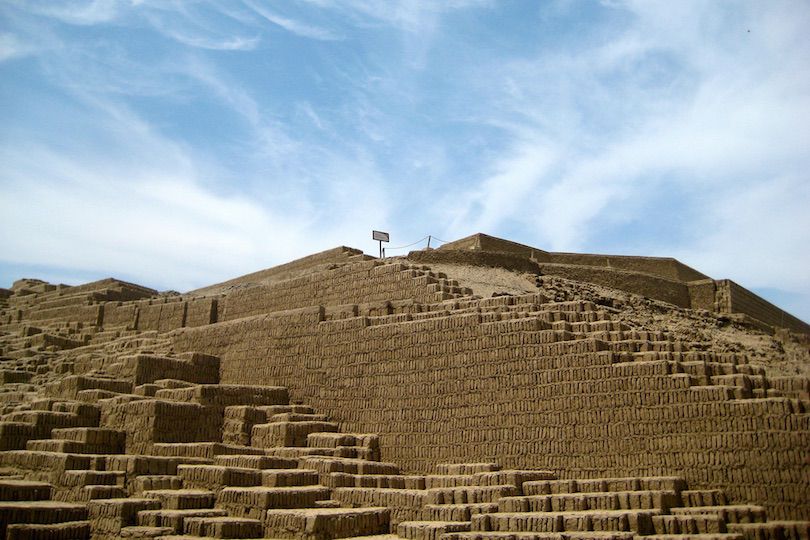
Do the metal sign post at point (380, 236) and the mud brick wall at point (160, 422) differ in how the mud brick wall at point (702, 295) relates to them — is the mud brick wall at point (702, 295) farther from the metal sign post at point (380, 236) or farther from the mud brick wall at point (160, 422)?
the mud brick wall at point (160, 422)

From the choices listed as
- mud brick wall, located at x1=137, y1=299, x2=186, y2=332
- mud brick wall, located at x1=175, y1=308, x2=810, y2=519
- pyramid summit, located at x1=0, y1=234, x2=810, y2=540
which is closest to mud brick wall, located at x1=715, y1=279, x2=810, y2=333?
pyramid summit, located at x1=0, y1=234, x2=810, y2=540

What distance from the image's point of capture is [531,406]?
12609 mm

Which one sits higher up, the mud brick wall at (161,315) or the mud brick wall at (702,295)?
the mud brick wall at (702,295)

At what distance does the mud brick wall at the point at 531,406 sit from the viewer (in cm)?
1030

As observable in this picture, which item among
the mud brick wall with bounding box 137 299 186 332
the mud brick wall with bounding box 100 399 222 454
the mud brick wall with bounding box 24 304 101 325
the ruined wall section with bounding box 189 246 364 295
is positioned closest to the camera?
the mud brick wall with bounding box 100 399 222 454

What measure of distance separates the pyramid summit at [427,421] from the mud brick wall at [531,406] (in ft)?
0.10

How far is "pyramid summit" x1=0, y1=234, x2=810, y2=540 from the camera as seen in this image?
10156 millimetres

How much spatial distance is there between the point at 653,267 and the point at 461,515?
50.2ft

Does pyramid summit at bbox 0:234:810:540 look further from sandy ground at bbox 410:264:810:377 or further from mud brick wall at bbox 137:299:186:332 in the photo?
mud brick wall at bbox 137:299:186:332

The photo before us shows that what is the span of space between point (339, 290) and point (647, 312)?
24.1ft

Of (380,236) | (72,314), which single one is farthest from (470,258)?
(72,314)

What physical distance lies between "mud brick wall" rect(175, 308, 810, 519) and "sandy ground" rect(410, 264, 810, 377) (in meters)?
3.38

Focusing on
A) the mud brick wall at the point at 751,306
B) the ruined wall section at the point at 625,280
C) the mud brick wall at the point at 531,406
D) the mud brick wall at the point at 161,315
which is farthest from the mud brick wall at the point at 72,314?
the mud brick wall at the point at 751,306

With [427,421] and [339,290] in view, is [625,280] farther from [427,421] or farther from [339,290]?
[427,421]
